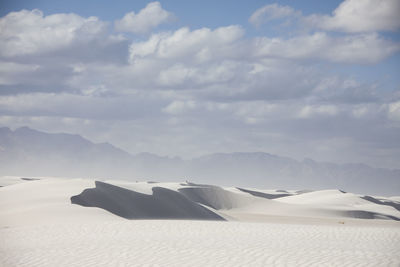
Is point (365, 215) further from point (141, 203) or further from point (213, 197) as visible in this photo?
point (141, 203)

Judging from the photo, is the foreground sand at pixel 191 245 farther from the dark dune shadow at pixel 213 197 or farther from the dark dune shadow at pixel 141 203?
the dark dune shadow at pixel 213 197

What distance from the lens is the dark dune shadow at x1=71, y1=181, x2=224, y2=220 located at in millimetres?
31109

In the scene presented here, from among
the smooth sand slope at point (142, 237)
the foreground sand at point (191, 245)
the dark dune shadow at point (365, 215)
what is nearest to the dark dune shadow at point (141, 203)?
the smooth sand slope at point (142, 237)

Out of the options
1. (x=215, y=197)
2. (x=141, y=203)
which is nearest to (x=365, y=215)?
(x=215, y=197)

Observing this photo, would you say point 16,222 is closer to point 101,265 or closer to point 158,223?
point 158,223

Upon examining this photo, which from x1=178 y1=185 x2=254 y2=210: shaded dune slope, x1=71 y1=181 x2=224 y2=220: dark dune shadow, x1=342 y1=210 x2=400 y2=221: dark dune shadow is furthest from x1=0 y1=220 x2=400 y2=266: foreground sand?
x1=178 y1=185 x2=254 y2=210: shaded dune slope

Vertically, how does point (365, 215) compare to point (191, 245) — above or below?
above

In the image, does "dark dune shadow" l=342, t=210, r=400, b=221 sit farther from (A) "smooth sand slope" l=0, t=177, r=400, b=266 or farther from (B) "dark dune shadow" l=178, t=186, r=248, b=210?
(A) "smooth sand slope" l=0, t=177, r=400, b=266

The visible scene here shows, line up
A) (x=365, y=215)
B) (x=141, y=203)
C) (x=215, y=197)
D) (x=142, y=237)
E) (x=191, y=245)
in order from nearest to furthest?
(x=191, y=245)
(x=142, y=237)
(x=141, y=203)
(x=365, y=215)
(x=215, y=197)

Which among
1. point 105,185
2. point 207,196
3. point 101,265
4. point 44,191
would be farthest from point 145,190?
point 101,265

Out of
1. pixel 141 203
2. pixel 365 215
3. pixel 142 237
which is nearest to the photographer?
pixel 142 237

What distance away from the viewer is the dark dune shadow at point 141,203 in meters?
31.1

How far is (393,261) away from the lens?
13.8 m

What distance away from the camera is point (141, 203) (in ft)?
→ 116
